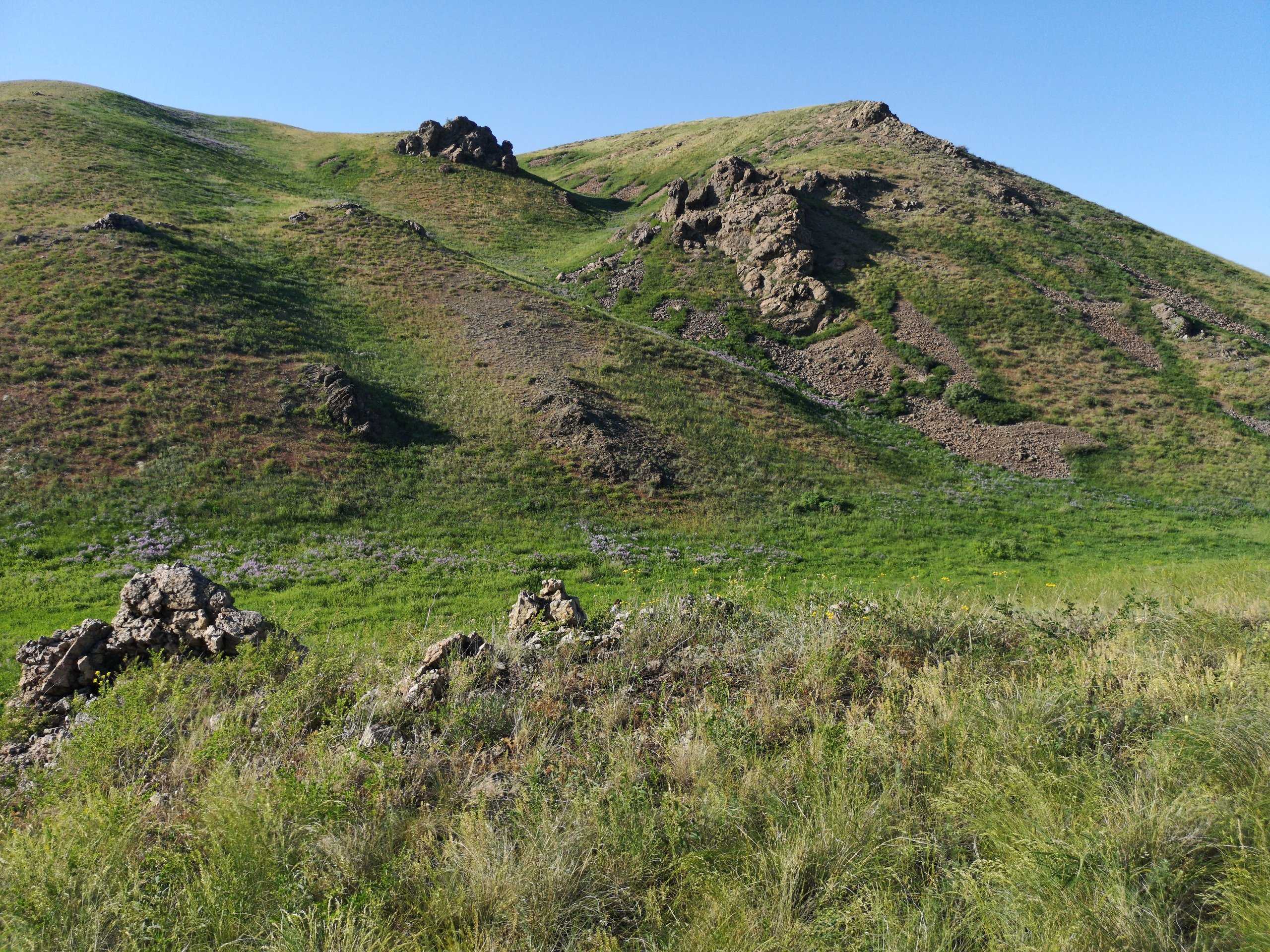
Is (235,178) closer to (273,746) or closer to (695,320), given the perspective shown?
(695,320)

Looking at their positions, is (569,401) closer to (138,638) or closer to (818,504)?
(818,504)

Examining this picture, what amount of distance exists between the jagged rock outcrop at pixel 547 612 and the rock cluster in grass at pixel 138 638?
140 inches

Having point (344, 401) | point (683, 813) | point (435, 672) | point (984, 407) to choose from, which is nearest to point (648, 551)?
point (435, 672)

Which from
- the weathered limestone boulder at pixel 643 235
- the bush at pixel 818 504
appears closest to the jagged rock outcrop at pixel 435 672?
the bush at pixel 818 504

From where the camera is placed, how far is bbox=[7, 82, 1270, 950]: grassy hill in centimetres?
416

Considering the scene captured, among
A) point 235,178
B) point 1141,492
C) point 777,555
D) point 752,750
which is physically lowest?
point 777,555

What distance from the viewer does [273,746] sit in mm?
6219

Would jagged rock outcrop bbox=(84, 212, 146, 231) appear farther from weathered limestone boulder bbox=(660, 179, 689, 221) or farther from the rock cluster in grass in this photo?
weathered limestone boulder bbox=(660, 179, 689, 221)

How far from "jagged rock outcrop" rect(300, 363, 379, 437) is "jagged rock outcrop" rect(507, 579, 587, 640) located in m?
16.9

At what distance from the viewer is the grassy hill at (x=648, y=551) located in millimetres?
4156

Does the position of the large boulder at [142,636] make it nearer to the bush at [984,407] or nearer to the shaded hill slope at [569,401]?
the shaded hill slope at [569,401]

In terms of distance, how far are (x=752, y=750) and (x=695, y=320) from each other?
41.4 meters

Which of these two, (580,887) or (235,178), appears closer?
(580,887)

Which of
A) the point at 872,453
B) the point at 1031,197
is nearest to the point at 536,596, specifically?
the point at 872,453
